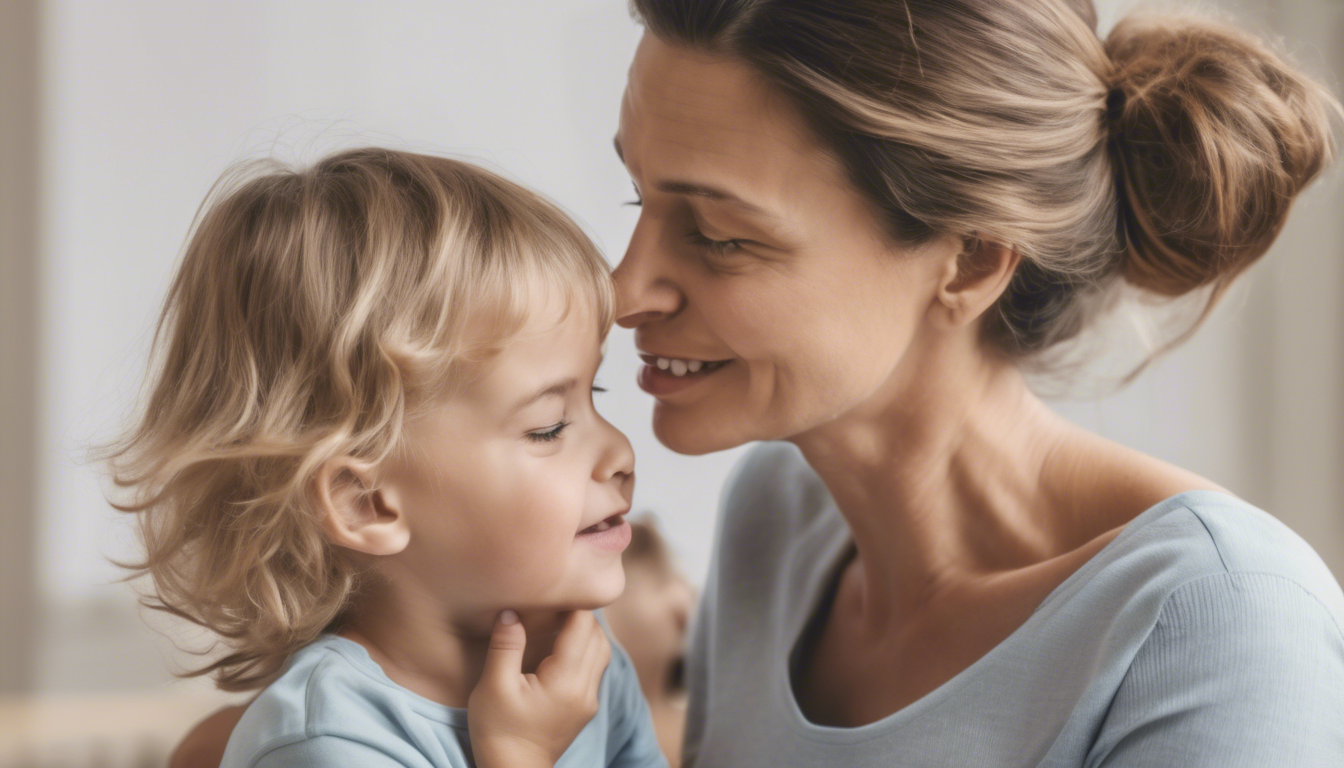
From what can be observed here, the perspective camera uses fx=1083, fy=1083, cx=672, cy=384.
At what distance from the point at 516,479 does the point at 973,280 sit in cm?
57

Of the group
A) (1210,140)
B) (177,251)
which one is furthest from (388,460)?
(177,251)

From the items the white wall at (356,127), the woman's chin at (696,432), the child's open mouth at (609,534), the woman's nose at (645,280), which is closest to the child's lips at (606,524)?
the child's open mouth at (609,534)

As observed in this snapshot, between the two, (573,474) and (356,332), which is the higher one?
(356,332)

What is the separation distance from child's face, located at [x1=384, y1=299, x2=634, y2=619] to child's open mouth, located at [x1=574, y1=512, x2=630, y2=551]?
11mm

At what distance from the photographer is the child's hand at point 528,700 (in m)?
1.10

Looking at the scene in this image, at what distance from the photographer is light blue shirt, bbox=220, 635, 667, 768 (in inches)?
39.4

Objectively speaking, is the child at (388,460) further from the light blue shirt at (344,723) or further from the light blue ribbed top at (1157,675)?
the light blue ribbed top at (1157,675)

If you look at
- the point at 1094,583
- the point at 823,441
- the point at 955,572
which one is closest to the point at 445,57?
the point at 823,441

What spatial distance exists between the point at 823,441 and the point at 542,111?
5.50 feet

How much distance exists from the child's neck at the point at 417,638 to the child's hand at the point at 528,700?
27mm

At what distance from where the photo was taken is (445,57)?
2.74 m

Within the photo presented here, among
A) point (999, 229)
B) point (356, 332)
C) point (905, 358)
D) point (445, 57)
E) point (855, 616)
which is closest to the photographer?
point (356, 332)

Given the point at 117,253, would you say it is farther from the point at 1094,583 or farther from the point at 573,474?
the point at 1094,583

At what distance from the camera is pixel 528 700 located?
3.70ft
